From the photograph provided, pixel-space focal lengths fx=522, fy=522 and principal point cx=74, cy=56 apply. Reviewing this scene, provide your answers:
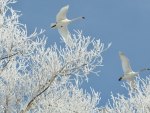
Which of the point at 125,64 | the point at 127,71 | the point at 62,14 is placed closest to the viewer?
the point at 62,14

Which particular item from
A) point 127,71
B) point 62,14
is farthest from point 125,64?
point 62,14

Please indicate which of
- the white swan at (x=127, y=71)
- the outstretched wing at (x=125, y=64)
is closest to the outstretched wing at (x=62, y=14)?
the white swan at (x=127, y=71)

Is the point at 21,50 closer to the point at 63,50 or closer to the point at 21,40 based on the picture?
the point at 21,40

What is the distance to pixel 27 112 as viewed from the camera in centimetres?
1376

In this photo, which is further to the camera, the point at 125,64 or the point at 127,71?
the point at 127,71

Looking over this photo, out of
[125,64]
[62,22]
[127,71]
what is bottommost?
[127,71]

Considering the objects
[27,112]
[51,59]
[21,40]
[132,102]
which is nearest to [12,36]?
[21,40]

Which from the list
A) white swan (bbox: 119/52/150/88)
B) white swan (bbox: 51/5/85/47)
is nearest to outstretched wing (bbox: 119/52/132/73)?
white swan (bbox: 119/52/150/88)

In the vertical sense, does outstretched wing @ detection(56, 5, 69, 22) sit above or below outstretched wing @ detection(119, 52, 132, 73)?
above

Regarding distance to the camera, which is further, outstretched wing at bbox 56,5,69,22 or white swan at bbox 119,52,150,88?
white swan at bbox 119,52,150,88

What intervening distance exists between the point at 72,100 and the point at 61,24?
4.06m

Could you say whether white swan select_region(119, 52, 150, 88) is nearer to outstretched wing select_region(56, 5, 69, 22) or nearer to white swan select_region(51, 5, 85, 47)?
white swan select_region(51, 5, 85, 47)

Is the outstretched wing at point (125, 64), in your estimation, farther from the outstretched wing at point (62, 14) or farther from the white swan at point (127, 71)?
the outstretched wing at point (62, 14)

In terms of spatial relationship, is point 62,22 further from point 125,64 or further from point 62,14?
point 125,64
